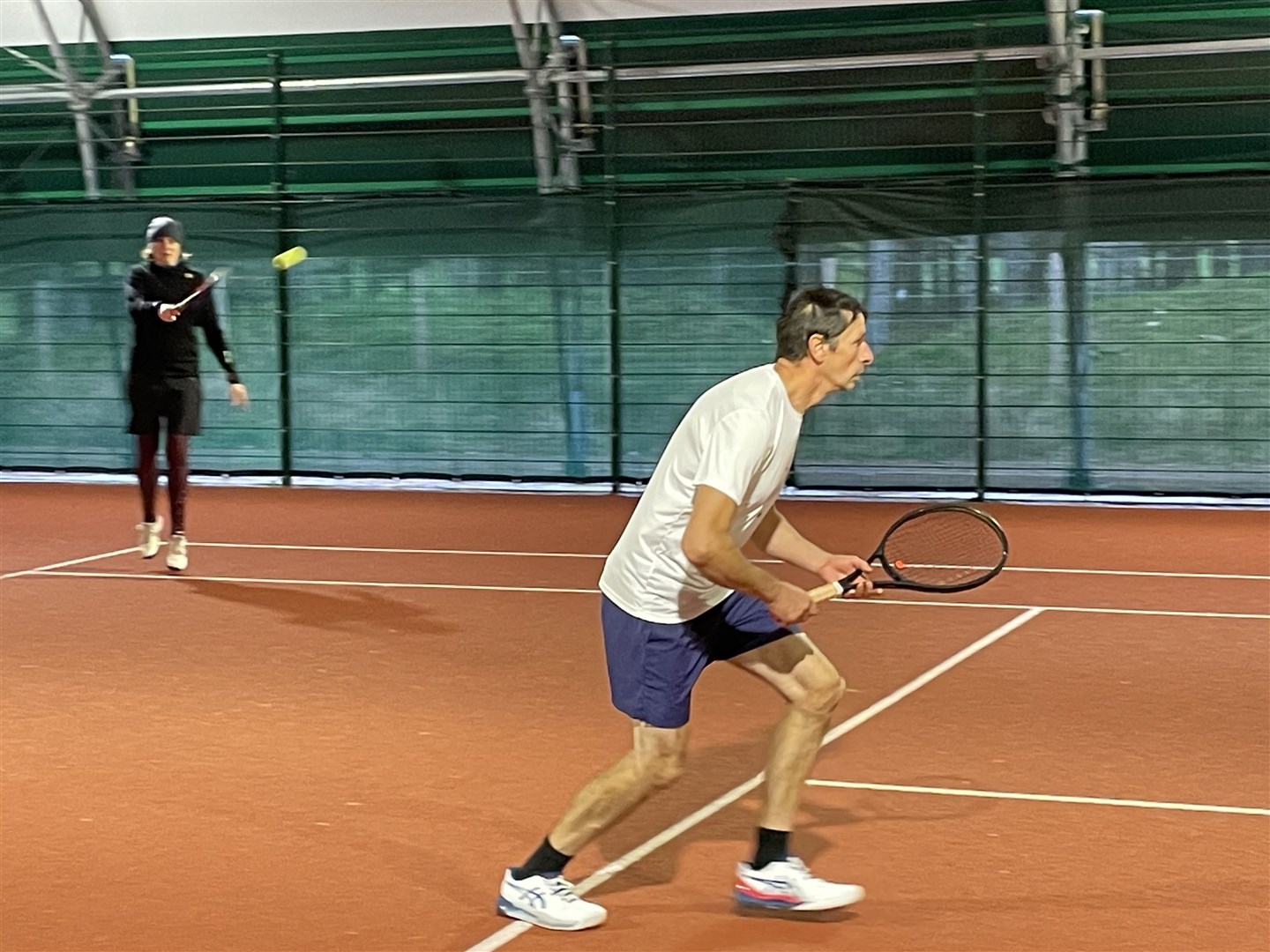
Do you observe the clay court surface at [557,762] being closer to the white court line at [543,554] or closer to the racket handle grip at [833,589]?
the white court line at [543,554]

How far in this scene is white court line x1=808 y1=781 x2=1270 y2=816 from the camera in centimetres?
513

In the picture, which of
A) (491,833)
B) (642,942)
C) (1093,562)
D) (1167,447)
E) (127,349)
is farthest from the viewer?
(127,349)

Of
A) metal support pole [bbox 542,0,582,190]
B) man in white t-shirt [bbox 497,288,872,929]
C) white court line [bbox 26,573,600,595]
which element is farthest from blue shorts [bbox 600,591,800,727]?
metal support pole [bbox 542,0,582,190]

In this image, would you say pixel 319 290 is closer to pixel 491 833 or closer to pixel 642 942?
pixel 491 833

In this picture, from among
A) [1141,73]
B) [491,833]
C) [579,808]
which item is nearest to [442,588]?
[491,833]

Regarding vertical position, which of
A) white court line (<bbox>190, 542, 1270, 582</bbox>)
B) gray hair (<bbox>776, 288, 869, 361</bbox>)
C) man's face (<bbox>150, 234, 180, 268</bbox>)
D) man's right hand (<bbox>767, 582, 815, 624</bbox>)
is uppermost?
man's face (<bbox>150, 234, 180, 268</bbox>)

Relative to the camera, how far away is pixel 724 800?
5211 mm

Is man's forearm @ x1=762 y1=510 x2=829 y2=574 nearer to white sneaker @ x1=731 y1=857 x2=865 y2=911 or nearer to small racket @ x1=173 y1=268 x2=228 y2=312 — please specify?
white sneaker @ x1=731 y1=857 x2=865 y2=911

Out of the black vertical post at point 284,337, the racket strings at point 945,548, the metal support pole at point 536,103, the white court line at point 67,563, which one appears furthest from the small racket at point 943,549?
the black vertical post at point 284,337

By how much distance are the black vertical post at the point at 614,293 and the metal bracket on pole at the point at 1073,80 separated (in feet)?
11.0

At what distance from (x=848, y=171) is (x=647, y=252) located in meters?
1.81

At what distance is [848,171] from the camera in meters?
14.3

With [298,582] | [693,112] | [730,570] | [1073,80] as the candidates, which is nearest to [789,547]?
[730,570]

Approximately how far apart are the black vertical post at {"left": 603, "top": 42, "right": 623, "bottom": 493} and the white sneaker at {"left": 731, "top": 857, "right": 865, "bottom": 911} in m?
9.87
